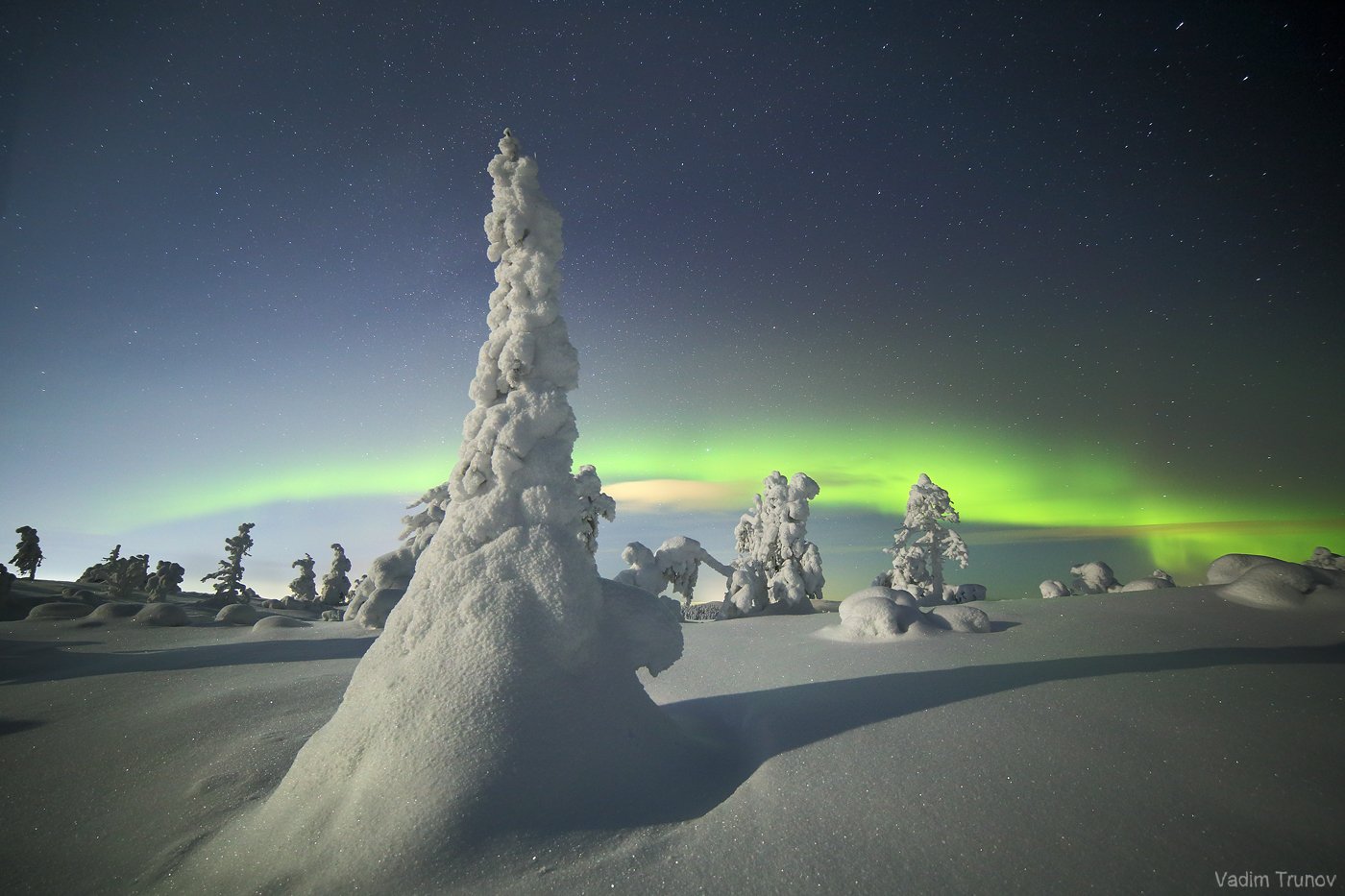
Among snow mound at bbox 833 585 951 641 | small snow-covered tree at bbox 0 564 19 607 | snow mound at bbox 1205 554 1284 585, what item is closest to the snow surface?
snow mound at bbox 833 585 951 641

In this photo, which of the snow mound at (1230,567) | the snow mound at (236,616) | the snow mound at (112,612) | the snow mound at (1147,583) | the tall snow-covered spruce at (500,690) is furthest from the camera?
A: the snow mound at (236,616)

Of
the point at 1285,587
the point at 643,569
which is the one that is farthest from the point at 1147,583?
the point at 643,569

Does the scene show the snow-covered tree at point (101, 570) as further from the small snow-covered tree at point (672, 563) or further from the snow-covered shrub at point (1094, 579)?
the snow-covered shrub at point (1094, 579)

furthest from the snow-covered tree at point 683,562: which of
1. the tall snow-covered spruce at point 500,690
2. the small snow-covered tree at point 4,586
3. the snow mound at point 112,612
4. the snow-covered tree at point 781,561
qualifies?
the small snow-covered tree at point 4,586

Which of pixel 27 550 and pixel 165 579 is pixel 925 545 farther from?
pixel 27 550

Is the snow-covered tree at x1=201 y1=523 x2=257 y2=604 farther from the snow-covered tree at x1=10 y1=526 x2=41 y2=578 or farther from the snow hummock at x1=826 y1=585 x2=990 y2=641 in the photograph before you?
the snow hummock at x1=826 y1=585 x2=990 y2=641

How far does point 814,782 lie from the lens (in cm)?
496

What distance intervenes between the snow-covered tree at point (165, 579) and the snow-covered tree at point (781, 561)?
1607 inches

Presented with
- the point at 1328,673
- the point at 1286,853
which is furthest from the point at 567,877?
the point at 1328,673

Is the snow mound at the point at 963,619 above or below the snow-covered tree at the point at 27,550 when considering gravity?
below

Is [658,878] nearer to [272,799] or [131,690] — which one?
[272,799]

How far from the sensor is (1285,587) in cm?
1137

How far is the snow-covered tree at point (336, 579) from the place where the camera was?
38.8 metres

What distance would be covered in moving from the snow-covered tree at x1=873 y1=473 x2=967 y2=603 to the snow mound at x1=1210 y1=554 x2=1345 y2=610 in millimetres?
15202
